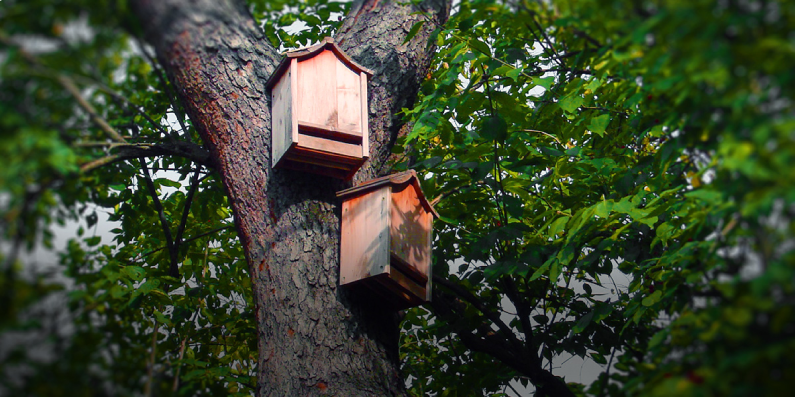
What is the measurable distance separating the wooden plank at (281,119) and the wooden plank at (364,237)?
38 cm

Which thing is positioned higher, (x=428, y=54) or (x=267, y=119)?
(x=428, y=54)

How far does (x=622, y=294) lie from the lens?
3678 millimetres

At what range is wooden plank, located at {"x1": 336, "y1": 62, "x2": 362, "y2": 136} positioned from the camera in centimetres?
314

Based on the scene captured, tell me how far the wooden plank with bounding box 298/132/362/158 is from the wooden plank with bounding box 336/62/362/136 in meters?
0.07

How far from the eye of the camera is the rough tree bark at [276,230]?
2785mm

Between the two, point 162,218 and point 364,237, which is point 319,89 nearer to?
point 364,237

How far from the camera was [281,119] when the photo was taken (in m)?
3.06

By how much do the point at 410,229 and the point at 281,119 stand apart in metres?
0.76

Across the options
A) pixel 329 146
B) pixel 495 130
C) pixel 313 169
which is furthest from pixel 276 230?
pixel 495 130

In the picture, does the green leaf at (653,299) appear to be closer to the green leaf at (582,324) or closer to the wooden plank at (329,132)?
the green leaf at (582,324)

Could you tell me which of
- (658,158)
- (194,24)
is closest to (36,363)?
(194,24)

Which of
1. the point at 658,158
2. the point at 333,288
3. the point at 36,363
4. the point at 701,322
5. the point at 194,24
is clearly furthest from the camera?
the point at 658,158

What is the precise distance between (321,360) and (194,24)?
4.60 feet

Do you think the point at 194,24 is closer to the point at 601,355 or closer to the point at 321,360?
the point at 321,360
